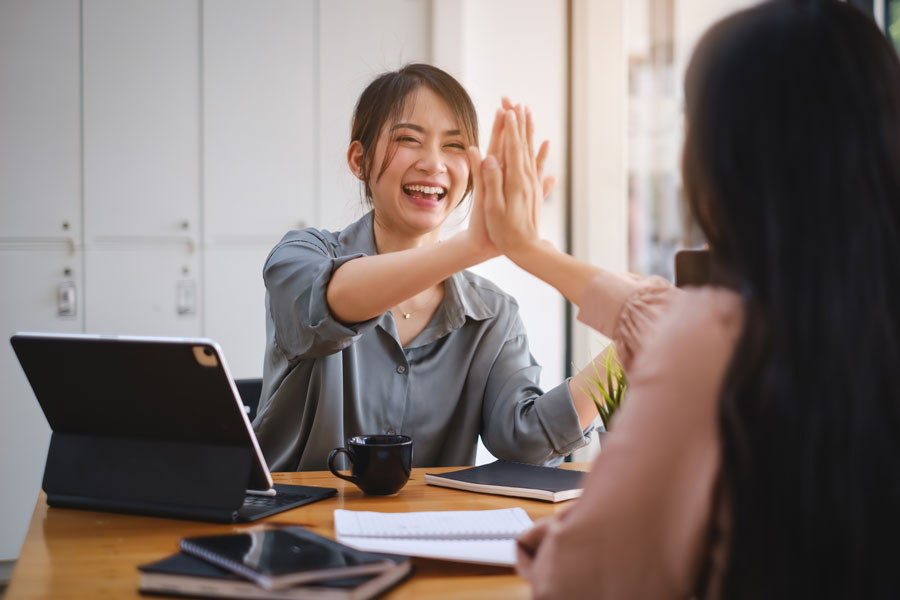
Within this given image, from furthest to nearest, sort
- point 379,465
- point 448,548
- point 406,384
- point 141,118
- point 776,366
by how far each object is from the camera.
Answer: point 141,118
point 406,384
point 379,465
point 448,548
point 776,366

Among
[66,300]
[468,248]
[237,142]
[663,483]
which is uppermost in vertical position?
[237,142]

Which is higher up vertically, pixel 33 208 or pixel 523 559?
pixel 33 208

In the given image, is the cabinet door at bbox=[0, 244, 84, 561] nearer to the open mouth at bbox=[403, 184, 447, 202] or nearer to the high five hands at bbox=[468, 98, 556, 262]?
the open mouth at bbox=[403, 184, 447, 202]

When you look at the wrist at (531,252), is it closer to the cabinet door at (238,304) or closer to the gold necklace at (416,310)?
the gold necklace at (416,310)

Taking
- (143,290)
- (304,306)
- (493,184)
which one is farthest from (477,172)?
(143,290)

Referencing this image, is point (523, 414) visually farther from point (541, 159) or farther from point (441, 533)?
point (441, 533)

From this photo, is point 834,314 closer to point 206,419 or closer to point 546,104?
point 206,419

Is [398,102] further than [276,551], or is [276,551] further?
[398,102]

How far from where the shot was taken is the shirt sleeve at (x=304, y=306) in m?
1.42

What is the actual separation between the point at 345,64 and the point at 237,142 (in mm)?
571

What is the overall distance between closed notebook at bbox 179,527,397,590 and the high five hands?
0.63m

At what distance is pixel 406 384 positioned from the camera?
167 centimetres

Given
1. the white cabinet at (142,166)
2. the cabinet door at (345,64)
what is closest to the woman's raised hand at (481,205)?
the cabinet door at (345,64)

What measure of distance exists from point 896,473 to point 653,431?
16 centimetres
